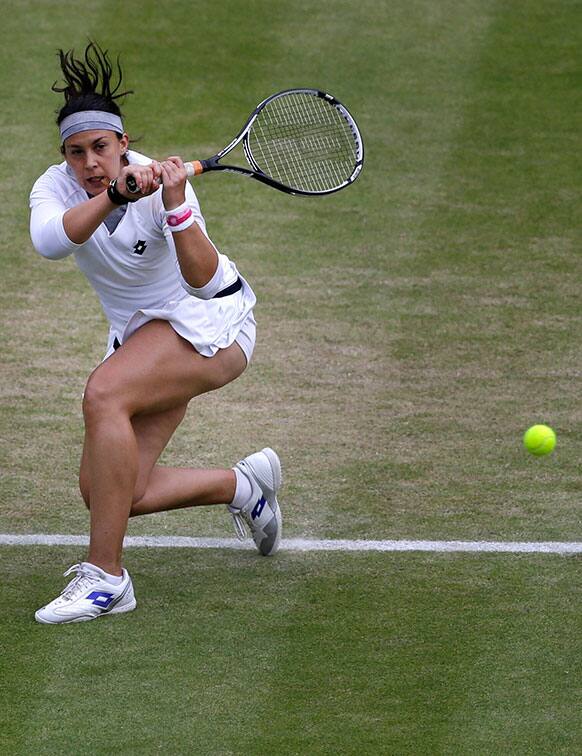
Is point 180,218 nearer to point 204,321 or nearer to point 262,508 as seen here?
point 204,321

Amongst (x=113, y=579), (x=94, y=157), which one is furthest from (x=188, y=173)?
(x=113, y=579)

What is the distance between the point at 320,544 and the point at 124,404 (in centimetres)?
120

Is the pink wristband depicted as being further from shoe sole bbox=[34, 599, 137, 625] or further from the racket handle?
shoe sole bbox=[34, 599, 137, 625]

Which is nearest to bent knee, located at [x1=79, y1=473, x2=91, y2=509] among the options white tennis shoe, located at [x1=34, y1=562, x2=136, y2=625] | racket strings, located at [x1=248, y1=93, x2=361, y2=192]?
white tennis shoe, located at [x1=34, y1=562, x2=136, y2=625]

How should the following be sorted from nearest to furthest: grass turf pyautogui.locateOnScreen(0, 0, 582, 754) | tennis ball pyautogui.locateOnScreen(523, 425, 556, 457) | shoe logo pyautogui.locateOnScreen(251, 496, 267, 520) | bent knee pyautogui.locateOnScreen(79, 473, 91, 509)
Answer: grass turf pyautogui.locateOnScreen(0, 0, 582, 754) < bent knee pyautogui.locateOnScreen(79, 473, 91, 509) < shoe logo pyautogui.locateOnScreen(251, 496, 267, 520) < tennis ball pyautogui.locateOnScreen(523, 425, 556, 457)

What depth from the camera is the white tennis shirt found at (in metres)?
5.67

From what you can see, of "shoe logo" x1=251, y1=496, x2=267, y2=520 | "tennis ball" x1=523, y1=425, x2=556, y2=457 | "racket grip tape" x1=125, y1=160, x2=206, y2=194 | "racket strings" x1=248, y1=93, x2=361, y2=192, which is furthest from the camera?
"racket strings" x1=248, y1=93, x2=361, y2=192

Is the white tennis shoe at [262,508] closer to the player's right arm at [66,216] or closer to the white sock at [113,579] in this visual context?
the white sock at [113,579]

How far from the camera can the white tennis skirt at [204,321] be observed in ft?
19.0

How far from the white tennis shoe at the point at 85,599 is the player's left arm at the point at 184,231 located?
1.16 metres

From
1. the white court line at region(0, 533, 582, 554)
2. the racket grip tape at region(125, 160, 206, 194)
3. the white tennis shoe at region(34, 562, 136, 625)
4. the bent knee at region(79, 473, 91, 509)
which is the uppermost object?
the racket grip tape at region(125, 160, 206, 194)

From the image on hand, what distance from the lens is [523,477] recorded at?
702 centimetres

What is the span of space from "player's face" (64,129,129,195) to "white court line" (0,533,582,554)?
154cm

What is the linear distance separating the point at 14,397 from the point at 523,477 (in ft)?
9.28
